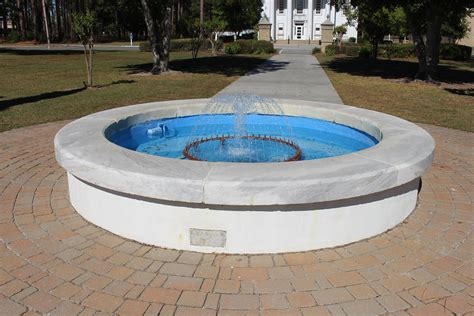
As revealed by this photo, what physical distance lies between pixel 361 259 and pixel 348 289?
56 centimetres

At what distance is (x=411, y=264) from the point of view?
380 centimetres

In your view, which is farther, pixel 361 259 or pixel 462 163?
pixel 462 163

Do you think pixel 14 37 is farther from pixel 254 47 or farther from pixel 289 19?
pixel 289 19

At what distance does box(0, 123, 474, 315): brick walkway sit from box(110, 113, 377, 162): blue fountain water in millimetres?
2404

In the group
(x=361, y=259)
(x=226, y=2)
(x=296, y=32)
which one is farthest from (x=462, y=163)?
(x=296, y=32)

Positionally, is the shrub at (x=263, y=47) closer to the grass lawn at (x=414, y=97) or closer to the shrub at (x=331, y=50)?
the shrub at (x=331, y=50)

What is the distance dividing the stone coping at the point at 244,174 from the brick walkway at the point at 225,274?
0.59m

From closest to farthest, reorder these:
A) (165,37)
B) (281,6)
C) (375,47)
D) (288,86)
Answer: (288,86)
(165,37)
(375,47)
(281,6)

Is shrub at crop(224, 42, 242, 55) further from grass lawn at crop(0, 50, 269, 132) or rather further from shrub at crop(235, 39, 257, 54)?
grass lawn at crop(0, 50, 269, 132)

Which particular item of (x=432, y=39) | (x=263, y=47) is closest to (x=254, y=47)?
(x=263, y=47)

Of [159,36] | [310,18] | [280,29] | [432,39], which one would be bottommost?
[432,39]

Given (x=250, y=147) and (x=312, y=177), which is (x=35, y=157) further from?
(x=312, y=177)

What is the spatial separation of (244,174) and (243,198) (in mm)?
322

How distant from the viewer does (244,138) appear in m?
7.67
